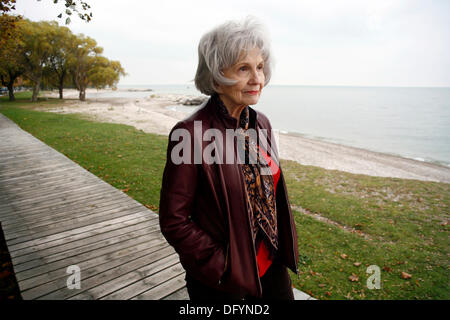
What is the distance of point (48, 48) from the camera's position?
37000mm

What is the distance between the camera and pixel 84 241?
4.00m

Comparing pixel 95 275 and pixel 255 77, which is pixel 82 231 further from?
pixel 255 77

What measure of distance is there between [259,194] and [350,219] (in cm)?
570

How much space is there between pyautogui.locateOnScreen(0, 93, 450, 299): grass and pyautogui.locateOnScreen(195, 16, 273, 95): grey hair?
319cm

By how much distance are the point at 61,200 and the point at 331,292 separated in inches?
210

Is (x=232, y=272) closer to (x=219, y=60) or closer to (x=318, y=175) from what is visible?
(x=219, y=60)

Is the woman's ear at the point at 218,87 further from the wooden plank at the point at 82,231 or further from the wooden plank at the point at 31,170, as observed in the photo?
the wooden plank at the point at 31,170

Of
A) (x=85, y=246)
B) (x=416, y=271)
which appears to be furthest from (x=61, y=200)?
(x=416, y=271)

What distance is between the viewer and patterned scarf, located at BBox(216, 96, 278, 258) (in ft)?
5.31

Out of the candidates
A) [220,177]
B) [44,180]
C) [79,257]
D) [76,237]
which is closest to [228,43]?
[220,177]

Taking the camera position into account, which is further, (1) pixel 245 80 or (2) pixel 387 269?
(2) pixel 387 269
